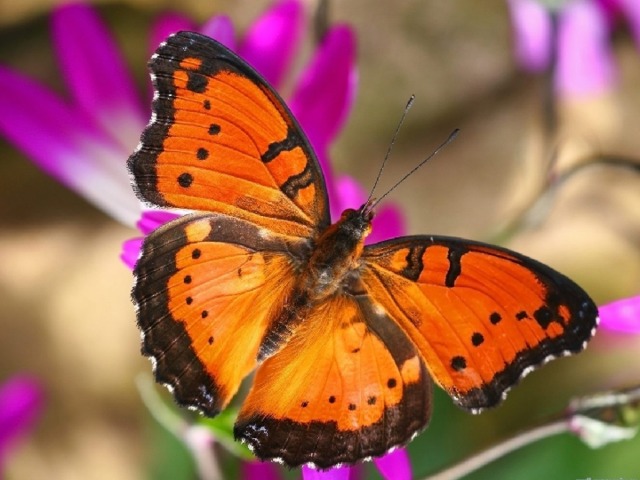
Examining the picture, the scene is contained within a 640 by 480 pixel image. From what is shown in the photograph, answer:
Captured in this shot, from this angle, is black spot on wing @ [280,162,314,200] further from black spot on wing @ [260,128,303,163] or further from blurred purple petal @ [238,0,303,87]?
blurred purple petal @ [238,0,303,87]

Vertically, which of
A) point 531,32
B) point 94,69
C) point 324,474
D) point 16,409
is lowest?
point 16,409

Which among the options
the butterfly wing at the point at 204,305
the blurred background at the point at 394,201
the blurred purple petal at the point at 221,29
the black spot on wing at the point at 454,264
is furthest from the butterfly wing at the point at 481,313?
the blurred background at the point at 394,201

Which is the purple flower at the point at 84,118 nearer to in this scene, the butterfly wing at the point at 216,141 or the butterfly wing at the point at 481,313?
the butterfly wing at the point at 216,141

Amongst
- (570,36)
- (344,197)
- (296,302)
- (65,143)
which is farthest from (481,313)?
(570,36)

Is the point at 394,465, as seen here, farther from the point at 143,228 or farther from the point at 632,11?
the point at 632,11

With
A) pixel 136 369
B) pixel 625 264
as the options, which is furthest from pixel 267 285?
pixel 625 264

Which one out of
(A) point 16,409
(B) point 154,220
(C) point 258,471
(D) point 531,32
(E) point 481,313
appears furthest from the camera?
(D) point 531,32
